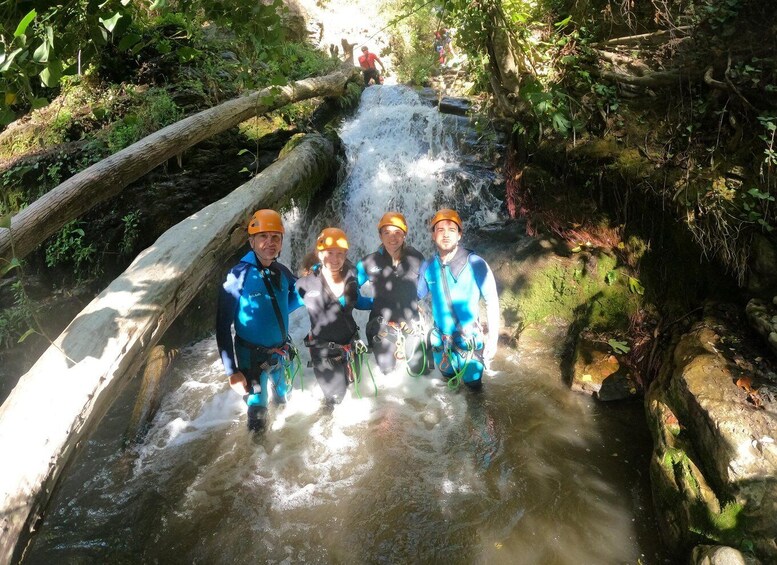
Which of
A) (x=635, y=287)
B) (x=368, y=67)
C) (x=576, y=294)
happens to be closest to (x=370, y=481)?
(x=576, y=294)

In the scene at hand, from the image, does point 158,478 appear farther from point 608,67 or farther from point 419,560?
point 608,67

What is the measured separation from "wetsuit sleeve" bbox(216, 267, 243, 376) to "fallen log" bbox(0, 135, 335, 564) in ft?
1.61

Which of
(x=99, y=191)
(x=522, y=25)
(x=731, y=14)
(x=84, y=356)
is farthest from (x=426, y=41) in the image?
(x=84, y=356)

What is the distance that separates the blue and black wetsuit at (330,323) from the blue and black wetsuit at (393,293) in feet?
0.69

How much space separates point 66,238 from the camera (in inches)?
237

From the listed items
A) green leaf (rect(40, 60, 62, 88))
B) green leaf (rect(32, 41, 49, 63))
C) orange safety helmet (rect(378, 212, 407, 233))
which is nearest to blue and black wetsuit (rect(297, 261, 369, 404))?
orange safety helmet (rect(378, 212, 407, 233))

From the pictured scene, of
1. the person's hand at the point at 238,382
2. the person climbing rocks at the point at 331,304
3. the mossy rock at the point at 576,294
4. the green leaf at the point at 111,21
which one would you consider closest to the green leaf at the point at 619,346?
the mossy rock at the point at 576,294

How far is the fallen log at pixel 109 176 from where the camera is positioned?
3.71m

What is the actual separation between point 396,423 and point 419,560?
1.59 meters

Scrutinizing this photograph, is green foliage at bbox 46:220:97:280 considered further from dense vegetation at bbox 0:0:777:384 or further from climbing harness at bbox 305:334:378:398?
climbing harness at bbox 305:334:378:398

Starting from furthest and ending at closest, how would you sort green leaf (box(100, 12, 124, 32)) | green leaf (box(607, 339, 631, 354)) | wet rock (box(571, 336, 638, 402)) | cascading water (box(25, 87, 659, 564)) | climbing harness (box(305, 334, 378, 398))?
green leaf (box(607, 339, 631, 354)) → wet rock (box(571, 336, 638, 402)) → climbing harness (box(305, 334, 378, 398)) → cascading water (box(25, 87, 659, 564)) → green leaf (box(100, 12, 124, 32))

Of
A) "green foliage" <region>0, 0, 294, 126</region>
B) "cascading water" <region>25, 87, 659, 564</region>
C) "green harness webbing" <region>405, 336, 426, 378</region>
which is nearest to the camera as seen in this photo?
"green foliage" <region>0, 0, 294, 126</region>

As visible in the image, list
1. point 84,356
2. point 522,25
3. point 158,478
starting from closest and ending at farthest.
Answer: point 84,356 < point 158,478 < point 522,25

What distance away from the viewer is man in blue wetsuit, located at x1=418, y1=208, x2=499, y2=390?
4121 millimetres
